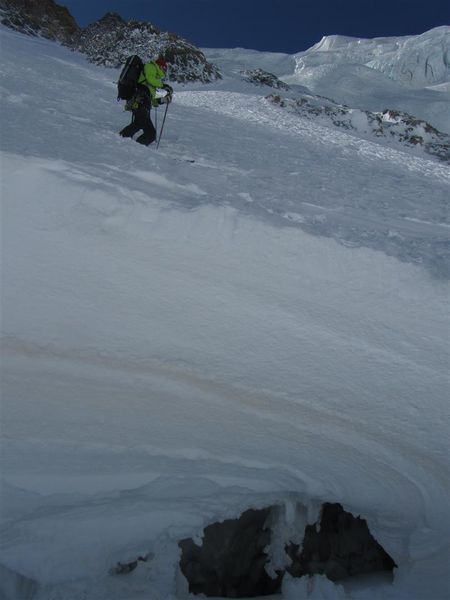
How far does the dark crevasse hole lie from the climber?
5.12m

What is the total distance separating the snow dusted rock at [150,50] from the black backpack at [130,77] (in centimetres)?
1120

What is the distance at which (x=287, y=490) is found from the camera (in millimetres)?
2553

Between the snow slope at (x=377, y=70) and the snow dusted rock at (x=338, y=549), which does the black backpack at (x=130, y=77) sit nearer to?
the snow dusted rock at (x=338, y=549)

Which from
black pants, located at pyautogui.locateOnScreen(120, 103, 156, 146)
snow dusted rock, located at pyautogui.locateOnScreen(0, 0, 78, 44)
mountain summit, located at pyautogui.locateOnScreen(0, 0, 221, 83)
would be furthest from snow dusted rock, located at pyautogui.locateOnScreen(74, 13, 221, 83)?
black pants, located at pyautogui.locateOnScreen(120, 103, 156, 146)

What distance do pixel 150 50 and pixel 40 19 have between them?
8.63m

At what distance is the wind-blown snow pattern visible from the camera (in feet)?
7.37

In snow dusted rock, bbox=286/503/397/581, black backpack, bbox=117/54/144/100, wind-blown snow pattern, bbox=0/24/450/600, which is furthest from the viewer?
black backpack, bbox=117/54/144/100

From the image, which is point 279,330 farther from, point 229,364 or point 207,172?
point 207,172

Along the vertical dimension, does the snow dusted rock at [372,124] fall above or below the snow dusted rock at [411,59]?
below

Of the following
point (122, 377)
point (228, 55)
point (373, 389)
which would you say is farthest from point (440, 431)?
point (228, 55)

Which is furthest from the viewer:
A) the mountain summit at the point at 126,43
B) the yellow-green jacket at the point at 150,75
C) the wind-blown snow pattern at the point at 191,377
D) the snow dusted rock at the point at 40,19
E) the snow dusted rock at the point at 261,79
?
the snow dusted rock at the point at 40,19

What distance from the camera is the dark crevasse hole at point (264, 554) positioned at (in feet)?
7.61

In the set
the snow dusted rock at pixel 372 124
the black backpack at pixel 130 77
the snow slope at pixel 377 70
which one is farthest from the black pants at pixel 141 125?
the snow slope at pixel 377 70

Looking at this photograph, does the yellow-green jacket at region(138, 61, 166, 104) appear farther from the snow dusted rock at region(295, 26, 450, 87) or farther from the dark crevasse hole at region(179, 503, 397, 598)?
the snow dusted rock at region(295, 26, 450, 87)
